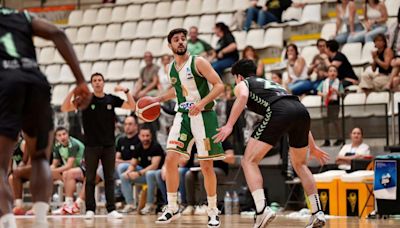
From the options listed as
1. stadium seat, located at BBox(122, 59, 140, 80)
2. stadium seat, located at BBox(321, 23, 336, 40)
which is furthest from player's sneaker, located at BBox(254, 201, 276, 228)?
stadium seat, located at BBox(122, 59, 140, 80)

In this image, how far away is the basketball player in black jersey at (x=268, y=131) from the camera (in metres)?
7.99

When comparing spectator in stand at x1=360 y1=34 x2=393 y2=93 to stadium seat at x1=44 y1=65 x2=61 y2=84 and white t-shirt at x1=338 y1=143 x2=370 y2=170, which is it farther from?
stadium seat at x1=44 y1=65 x2=61 y2=84

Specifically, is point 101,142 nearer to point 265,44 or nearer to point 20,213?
point 20,213

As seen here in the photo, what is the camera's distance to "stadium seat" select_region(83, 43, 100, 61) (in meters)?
19.5

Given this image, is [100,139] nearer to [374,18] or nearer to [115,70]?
[374,18]

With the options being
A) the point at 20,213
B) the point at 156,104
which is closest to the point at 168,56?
the point at 20,213

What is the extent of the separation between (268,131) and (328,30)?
838cm

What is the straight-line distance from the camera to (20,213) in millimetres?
13531

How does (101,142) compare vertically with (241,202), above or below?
above

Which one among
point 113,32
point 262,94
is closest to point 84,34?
point 113,32

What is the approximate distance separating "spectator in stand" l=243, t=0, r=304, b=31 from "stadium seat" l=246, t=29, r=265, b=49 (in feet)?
0.68

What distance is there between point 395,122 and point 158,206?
3996mm

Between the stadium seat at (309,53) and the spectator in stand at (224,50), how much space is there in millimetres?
1244

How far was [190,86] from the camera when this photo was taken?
378 inches
